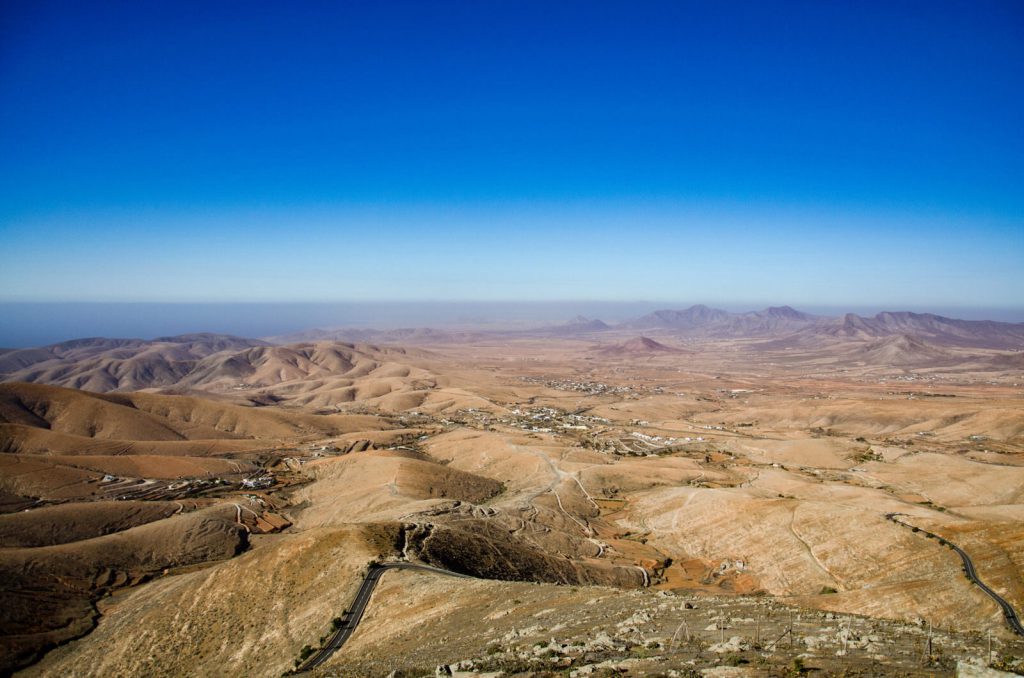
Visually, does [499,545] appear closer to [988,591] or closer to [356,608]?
[356,608]

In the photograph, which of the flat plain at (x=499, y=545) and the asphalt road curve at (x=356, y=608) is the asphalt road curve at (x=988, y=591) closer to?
the flat plain at (x=499, y=545)

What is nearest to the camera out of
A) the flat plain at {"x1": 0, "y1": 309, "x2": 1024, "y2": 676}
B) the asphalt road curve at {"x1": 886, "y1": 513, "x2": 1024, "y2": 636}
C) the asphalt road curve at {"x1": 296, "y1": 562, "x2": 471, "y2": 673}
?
the flat plain at {"x1": 0, "y1": 309, "x2": 1024, "y2": 676}

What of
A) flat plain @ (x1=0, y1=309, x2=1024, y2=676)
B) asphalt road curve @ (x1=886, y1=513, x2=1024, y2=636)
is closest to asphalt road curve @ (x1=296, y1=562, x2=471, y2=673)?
flat plain @ (x1=0, y1=309, x2=1024, y2=676)

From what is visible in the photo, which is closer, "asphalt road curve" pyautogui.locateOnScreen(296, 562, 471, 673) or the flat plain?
the flat plain

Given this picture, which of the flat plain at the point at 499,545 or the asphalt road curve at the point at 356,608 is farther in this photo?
the asphalt road curve at the point at 356,608

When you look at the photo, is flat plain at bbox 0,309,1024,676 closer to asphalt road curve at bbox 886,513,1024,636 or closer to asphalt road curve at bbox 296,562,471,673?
asphalt road curve at bbox 886,513,1024,636

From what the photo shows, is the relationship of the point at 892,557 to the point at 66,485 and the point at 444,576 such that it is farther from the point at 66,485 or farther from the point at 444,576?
the point at 66,485

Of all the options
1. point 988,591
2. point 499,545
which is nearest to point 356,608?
point 499,545

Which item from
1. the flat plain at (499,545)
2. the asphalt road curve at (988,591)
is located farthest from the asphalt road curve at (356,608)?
the asphalt road curve at (988,591)

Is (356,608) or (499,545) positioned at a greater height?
(356,608)
